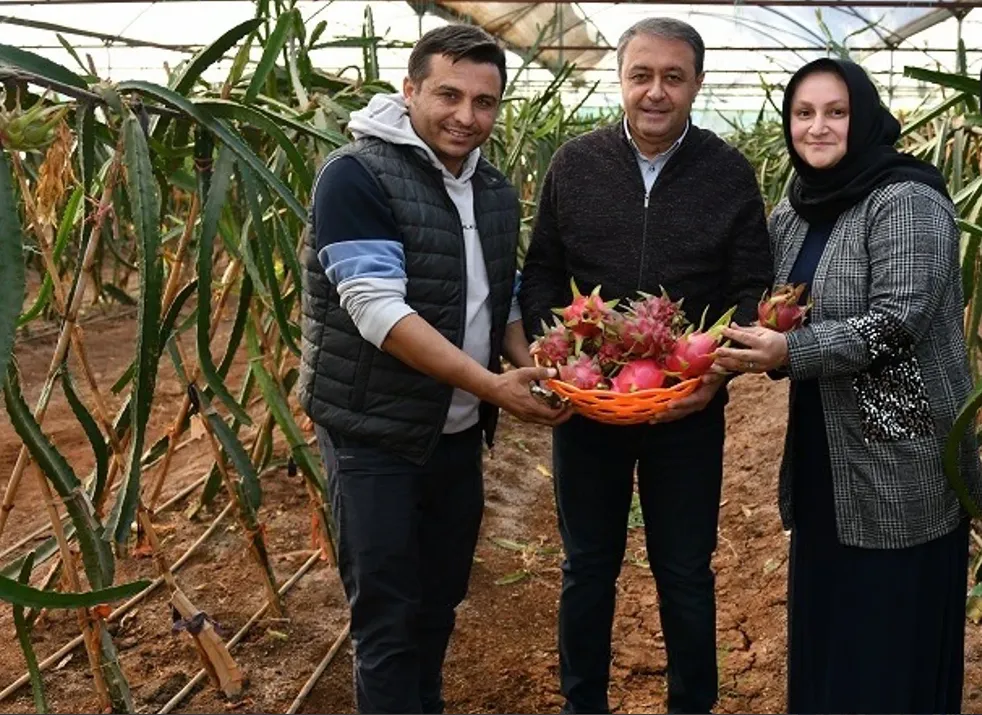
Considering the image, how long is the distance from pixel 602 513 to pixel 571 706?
1.00 ft

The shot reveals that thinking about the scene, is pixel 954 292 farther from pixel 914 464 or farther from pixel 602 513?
pixel 602 513

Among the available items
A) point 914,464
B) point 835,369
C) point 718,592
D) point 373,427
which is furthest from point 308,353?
point 718,592

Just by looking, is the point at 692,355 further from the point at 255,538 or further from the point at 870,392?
the point at 255,538

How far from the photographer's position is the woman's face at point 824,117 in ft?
4.26

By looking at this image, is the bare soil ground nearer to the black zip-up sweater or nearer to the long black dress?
the long black dress

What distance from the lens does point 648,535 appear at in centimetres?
158

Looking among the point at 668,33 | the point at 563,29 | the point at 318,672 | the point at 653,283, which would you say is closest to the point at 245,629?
the point at 318,672

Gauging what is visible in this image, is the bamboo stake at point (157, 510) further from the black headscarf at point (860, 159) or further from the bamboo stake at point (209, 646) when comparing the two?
the black headscarf at point (860, 159)

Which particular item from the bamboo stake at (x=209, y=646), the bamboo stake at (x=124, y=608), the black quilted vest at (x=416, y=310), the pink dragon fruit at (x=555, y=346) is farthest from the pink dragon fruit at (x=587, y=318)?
the bamboo stake at (x=209, y=646)

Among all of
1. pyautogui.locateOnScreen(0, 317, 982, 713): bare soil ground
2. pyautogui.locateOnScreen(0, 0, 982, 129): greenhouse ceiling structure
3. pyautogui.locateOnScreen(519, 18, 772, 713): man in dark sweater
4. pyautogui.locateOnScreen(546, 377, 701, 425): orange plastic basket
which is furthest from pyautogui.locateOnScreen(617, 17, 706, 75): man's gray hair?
pyautogui.locateOnScreen(0, 0, 982, 129): greenhouse ceiling structure

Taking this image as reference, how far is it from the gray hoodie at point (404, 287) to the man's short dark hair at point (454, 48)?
6 cm

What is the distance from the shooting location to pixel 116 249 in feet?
8.16

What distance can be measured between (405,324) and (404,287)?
0.16 feet

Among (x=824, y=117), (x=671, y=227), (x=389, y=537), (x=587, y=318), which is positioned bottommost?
(x=389, y=537)
